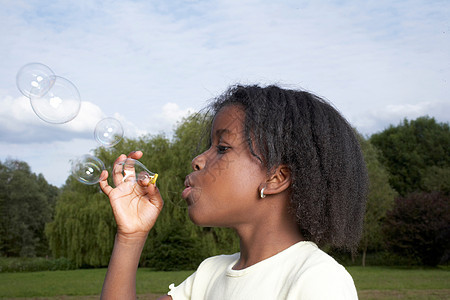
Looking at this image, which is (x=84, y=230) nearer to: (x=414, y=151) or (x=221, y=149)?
(x=414, y=151)

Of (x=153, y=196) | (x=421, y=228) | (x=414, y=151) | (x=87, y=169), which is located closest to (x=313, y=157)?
(x=153, y=196)

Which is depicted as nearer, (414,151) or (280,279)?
(280,279)

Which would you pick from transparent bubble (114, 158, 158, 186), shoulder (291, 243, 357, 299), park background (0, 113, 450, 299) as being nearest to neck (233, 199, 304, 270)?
shoulder (291, 243, 357, 299)

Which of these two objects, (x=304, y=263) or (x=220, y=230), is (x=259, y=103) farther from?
(x=220, y=230)

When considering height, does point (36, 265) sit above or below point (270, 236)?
below

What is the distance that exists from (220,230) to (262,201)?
21.6 meters

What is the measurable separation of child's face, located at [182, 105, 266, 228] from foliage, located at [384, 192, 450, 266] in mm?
22400

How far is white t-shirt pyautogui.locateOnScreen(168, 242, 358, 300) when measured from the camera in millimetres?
1446

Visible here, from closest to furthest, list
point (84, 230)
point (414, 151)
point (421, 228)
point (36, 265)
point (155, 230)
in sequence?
1. point (421, 228)
2. point (84, 230)
3. point (155, 230)
4. point (36, 265)
5. point (414, 151)

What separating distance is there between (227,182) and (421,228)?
22741 mm

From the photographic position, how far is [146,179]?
6.89 ft

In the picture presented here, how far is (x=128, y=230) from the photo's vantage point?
6.50 feet

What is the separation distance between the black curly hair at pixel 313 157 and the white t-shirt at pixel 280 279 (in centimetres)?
12

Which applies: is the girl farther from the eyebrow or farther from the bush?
the bush
